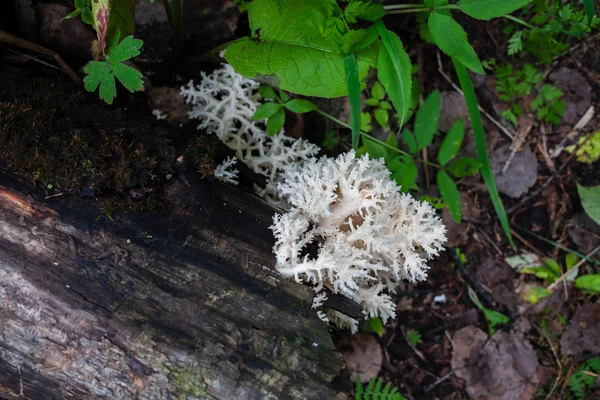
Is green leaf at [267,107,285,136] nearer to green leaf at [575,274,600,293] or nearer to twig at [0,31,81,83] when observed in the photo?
twig at [0,31,81,83]

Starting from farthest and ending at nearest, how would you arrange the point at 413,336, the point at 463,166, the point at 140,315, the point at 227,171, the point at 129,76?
the point at 413,336 → the point at 463,166 → the point at 227,171 → the point at 129,76 → the point at 140,315

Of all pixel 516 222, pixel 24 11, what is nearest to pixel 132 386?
pixel 24 11

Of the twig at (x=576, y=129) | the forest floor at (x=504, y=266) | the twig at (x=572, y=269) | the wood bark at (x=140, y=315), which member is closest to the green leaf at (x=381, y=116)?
the forest floor at (x=504, y=266)

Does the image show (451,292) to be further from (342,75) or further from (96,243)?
(96,243)

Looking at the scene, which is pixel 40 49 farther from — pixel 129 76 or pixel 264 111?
pixel 264 111

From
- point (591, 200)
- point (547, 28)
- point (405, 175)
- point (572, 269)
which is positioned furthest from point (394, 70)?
point (572, 269)

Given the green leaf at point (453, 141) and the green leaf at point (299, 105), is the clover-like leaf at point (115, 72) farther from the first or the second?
the green leaf at point (453, 141)
